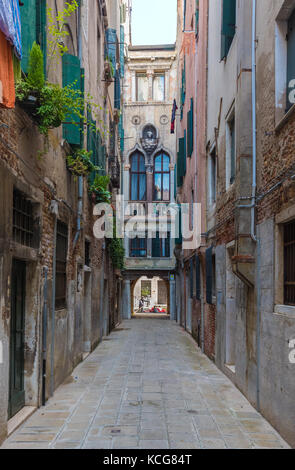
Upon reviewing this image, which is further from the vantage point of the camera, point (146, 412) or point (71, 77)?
point (71, 77)

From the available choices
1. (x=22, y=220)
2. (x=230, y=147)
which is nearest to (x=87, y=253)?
(x=230, y=147)

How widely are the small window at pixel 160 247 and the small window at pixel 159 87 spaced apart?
8266 mm

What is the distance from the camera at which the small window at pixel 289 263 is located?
543 cm

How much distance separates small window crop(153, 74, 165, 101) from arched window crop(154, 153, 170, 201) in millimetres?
3528

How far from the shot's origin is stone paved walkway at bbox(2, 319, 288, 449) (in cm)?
523

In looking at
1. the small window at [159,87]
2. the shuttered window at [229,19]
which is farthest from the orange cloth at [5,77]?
the small window at [159,87]

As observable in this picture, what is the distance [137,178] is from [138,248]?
4.10 m

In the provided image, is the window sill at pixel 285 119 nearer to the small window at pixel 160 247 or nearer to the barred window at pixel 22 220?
the barred window at pixel 22 220

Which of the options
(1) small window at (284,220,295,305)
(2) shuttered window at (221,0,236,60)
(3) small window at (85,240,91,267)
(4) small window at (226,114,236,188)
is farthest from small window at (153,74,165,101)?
(1) small window at (284,220,295,305)

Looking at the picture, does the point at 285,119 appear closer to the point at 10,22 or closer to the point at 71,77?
the point at 10,22

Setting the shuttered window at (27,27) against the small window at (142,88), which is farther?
the small window at (142,88)

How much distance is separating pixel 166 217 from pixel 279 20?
21245 millimetres

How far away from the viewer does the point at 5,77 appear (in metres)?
4.46
